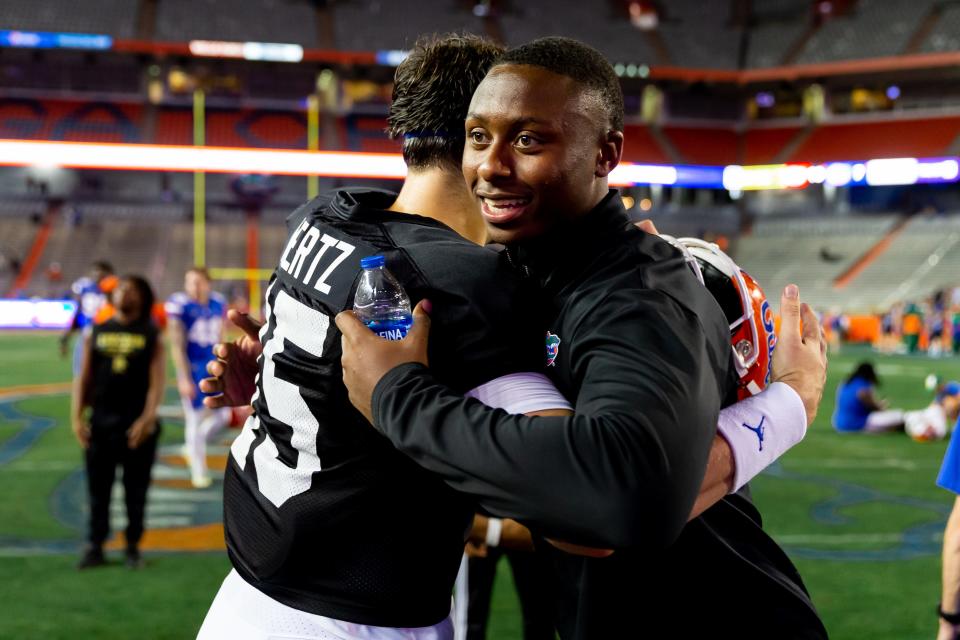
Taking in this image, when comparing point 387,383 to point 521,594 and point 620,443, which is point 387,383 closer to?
point 620,443

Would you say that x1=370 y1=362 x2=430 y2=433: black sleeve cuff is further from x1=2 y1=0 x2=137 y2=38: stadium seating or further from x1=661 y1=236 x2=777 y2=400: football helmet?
x1=2 y1=0 x2=137 y2=38: stadium seating

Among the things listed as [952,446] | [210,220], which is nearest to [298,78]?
[210,220]

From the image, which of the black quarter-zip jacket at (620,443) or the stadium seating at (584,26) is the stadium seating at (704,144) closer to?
the stadium seating at (584,26)


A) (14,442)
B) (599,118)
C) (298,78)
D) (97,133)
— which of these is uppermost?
(298,78)

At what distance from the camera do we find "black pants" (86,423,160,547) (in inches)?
244

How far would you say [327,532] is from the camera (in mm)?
1830

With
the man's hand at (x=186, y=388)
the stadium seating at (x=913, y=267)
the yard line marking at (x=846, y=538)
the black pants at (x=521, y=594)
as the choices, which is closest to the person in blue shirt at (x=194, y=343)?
the man's hand at (x=186, y=388)

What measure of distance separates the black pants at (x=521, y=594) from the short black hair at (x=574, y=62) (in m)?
2.77

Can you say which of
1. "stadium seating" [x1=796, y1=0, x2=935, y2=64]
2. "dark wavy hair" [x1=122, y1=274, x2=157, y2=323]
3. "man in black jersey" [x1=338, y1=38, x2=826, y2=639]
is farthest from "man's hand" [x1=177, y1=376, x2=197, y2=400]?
"stadium seating" [x1=796, y1=0, x2=935, y2=64]

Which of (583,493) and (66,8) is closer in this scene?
(583,493)

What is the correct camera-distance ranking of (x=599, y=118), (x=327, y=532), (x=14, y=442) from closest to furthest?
(x=599, y=118), (x=327, y=532), (x=14, y=442)

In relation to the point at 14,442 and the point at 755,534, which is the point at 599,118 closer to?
the point at 755,534

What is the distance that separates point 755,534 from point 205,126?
4223cm

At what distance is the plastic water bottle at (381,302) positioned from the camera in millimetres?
1662
